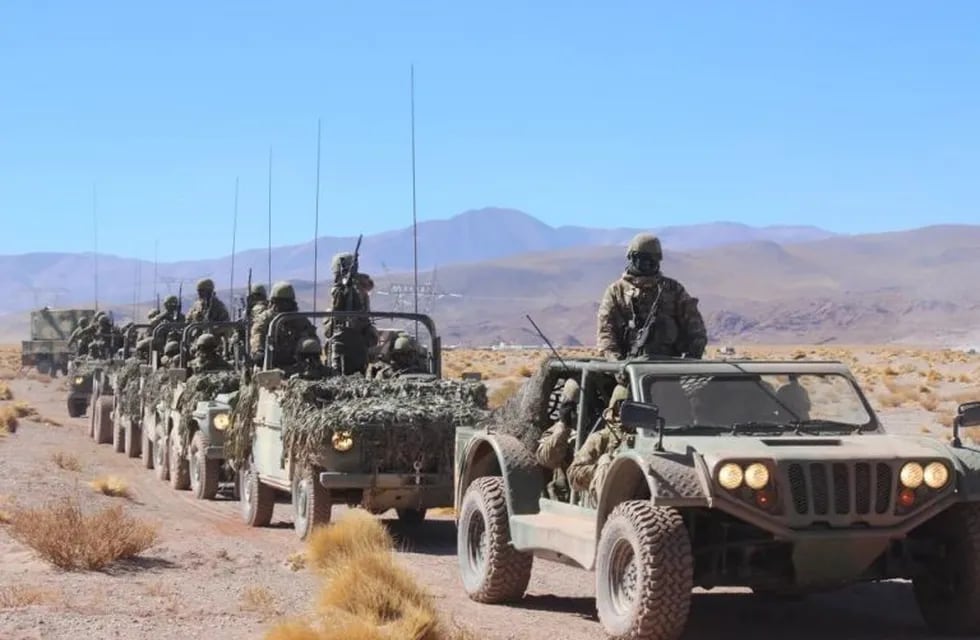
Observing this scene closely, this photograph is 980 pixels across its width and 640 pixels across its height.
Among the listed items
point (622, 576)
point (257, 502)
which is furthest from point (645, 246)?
point (257, 502)

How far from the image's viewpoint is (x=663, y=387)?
29.5ft

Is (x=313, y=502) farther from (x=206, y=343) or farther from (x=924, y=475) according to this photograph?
(x=206, y=343)

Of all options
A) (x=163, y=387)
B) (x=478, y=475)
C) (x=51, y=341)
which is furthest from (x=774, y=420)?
(x=51, y=341)

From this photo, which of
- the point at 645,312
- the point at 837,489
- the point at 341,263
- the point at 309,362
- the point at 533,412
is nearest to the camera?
the point at 837,489

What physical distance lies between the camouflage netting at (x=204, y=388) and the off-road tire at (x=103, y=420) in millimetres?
8726

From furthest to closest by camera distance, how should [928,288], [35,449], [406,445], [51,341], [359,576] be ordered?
[928,288], [51,341], [35,449], [406,445], [359,576]

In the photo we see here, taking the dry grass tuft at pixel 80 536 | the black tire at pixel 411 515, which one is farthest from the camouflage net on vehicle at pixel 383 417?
the dry grass tuft at pixel 80 536

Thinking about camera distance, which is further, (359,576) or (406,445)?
(406,445)

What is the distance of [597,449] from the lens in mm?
9125

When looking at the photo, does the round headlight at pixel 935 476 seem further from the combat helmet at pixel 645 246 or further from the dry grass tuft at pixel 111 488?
the dry grass tuft at pixel 111 488

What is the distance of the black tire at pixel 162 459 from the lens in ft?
66.3

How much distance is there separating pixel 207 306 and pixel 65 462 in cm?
403

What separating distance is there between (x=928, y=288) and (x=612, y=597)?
169 meters

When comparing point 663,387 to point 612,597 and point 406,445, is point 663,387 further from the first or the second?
point 406,445
